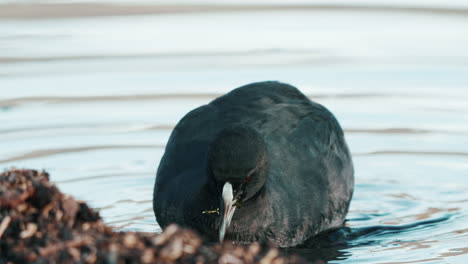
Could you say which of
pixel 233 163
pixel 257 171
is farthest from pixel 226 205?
pixel 257 171

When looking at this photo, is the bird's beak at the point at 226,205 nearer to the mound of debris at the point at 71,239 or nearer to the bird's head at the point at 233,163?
the bird's head at the point at 233,163

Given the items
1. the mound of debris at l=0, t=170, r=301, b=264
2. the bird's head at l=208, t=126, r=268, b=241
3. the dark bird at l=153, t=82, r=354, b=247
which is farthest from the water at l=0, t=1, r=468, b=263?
the mound of debris at l=0, t=170, r=301, b=264

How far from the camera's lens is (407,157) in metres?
10.5

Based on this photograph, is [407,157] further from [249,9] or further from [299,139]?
[249,9]

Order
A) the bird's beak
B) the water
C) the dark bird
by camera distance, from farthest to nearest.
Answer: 1. the water
2. the dark bird
3. the bird's beak

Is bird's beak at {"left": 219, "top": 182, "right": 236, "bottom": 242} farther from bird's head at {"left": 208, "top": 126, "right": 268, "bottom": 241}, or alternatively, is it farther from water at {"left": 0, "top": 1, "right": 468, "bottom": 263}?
water at {"left": 0, "top": 1, "right": 468, "bottom": 263}

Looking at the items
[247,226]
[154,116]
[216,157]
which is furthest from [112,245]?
[154,116]

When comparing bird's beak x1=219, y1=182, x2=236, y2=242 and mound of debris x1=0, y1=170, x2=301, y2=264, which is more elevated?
mound of debris x1=0, y1=170, x2=301, y2=264

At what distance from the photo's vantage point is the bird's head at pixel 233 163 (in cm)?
705

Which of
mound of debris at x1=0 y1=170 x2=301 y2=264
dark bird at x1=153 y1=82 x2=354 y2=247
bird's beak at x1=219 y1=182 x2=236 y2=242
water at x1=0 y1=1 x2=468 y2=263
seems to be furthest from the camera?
water at x1=0 y1=1 x2=468 y2=263

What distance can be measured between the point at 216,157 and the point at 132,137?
13.5 ft

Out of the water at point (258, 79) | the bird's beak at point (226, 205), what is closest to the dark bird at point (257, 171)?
the bird's beak at point (226, 205)

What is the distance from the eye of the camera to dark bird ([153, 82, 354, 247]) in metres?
7.19

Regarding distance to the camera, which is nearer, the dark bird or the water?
the dark bird
